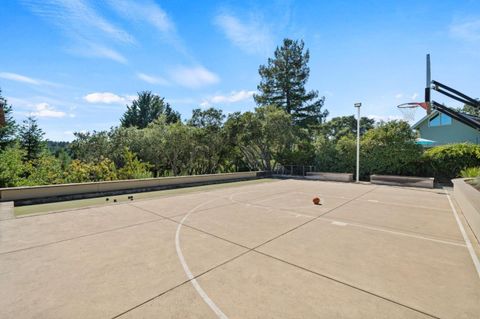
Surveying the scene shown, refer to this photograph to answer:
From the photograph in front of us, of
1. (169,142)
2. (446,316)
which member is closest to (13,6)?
(169,142)

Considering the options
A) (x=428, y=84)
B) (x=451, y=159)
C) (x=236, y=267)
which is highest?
(x=428, y=84)

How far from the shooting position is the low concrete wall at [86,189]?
8914 mm

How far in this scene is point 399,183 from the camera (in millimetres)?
15016

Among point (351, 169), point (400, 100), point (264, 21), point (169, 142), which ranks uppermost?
point (264, 21)

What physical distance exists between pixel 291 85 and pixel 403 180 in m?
17.7

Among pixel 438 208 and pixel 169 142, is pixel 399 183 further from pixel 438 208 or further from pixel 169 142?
pixel 169 142

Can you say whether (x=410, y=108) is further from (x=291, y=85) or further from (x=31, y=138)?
(x=31, y=138)

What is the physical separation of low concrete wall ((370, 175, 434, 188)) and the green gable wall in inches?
459

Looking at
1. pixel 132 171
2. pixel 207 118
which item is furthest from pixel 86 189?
pixel 207 118

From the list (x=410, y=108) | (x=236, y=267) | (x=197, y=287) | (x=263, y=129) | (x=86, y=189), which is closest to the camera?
(x=197, y=287)

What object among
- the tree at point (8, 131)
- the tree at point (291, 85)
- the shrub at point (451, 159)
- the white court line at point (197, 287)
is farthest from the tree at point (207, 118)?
the tree at point (8, 131)

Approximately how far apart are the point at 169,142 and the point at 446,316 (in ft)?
55.4

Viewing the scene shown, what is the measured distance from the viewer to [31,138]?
28.1 m

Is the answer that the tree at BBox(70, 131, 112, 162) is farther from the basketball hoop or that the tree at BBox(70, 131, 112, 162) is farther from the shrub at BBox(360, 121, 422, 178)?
the basketball hoop
